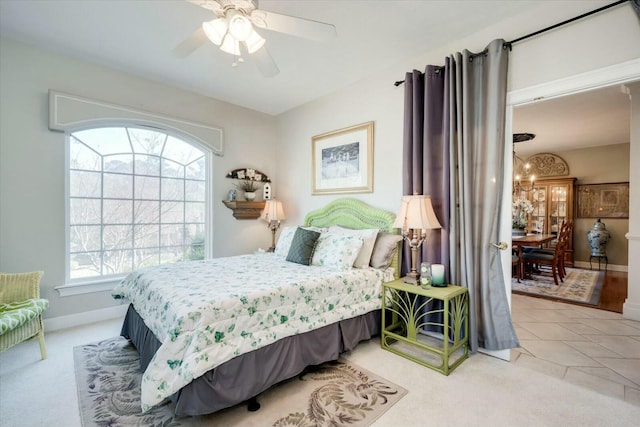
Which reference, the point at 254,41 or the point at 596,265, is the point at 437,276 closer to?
the point at 254,41

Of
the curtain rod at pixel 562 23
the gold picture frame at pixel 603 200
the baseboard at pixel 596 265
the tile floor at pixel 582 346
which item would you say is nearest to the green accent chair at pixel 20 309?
the tile floor at pixel 582 346

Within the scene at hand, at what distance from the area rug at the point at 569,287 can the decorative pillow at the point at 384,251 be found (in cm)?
283

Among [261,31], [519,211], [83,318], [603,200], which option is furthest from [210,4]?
[603,200]

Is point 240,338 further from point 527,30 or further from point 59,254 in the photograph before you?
point 527,30

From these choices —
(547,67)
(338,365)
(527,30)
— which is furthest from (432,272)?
(527,30)

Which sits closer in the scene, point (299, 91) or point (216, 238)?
point (299, 91)

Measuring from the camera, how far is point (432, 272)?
7.98 feet

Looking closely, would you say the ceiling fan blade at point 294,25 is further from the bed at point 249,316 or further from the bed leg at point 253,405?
the bed leg at point 253,405

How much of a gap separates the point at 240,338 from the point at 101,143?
9.57ft

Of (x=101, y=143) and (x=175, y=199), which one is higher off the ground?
(x=101, y=143)

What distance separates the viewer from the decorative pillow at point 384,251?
9.04 feet

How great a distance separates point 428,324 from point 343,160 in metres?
2.07

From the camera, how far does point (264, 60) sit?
201cm

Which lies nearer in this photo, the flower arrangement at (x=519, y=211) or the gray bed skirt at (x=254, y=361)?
the gray bed skirt at (x=254, y=361)
